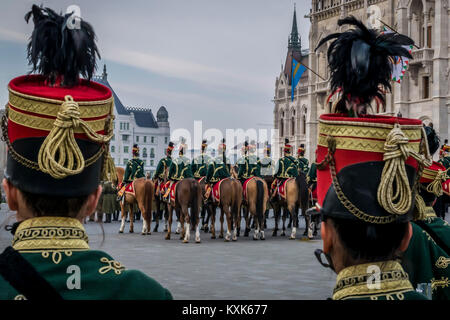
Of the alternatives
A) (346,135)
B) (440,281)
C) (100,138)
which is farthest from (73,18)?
(440,281)

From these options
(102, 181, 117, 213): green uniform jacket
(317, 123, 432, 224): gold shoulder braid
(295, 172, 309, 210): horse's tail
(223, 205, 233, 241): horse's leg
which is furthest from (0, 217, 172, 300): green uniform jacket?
(102, 181, 117, 213): green uniform jacket

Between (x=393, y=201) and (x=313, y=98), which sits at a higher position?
(x=313, y=98)

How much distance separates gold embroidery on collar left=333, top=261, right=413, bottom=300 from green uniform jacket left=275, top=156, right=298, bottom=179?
14233 mm

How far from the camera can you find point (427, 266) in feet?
14.8

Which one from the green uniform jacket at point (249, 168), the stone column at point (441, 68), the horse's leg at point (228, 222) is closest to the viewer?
the horse's leg at point (228, 222)

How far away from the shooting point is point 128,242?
601 inches

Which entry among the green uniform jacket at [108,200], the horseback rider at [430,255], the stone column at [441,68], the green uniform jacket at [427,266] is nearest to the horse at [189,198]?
the green uniform jacket at [108,200]

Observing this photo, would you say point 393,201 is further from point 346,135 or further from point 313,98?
point 313,98

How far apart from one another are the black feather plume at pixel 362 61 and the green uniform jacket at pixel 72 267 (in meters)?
1.21

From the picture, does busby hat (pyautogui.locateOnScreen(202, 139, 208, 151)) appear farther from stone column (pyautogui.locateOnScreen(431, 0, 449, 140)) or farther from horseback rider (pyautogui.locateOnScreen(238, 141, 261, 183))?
stone column (pyautogui.locateOnScreen(431, 0, 449, 140))

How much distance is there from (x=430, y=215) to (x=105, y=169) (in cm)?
307

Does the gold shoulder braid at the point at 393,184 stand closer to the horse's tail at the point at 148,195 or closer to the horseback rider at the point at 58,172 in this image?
the horseback rider at the point at 58,172

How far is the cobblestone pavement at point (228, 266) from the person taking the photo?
8.43 m

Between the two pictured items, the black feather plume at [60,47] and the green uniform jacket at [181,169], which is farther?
the green uniform jacket at [181,169]
